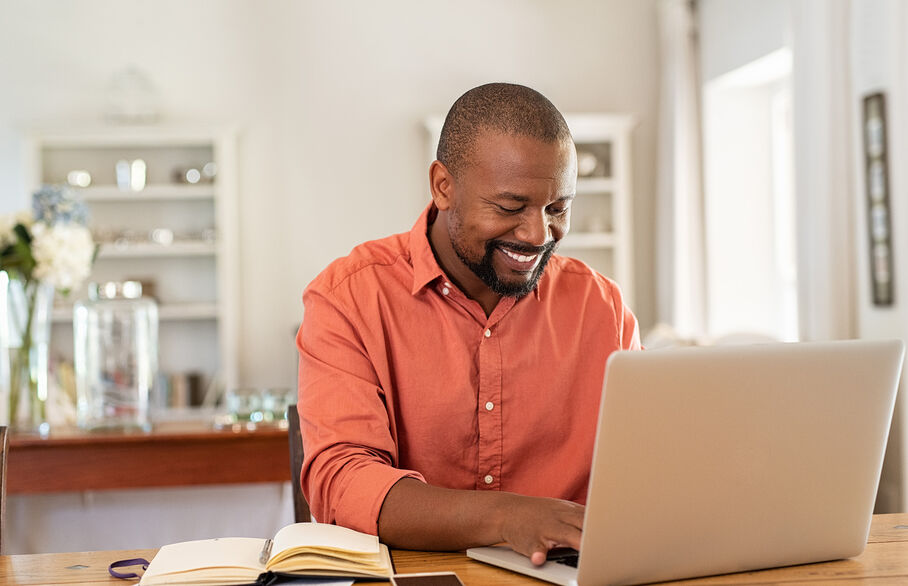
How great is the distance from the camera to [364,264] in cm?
153

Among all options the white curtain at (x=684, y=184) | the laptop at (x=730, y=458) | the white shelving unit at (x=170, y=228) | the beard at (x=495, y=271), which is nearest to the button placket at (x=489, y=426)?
the beard at (x=495, y=271)

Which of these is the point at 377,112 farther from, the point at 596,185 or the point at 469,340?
the point at 469,340

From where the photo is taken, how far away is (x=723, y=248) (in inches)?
184

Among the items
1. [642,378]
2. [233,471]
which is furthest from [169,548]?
[233,471]

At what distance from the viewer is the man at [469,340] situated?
1359mm

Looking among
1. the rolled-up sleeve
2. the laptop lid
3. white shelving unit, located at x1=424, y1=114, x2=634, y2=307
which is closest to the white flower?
the rolled-up sleeve

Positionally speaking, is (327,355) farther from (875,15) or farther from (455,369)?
(875,15)

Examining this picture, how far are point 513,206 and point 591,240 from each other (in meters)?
3.61

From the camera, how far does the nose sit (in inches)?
53.9

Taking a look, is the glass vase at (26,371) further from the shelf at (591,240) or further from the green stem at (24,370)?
the shelf at (591,240)

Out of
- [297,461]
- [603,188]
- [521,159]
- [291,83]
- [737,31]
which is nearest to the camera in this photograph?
[521,159]

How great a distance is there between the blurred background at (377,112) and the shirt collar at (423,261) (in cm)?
321

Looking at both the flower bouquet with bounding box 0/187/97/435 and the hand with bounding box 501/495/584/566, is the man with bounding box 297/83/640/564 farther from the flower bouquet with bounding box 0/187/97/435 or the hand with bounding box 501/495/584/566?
the flower bouquet with bounding box 0/187/97/435

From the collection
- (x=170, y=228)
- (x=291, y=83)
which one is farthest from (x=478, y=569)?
(x=291, y=83)
